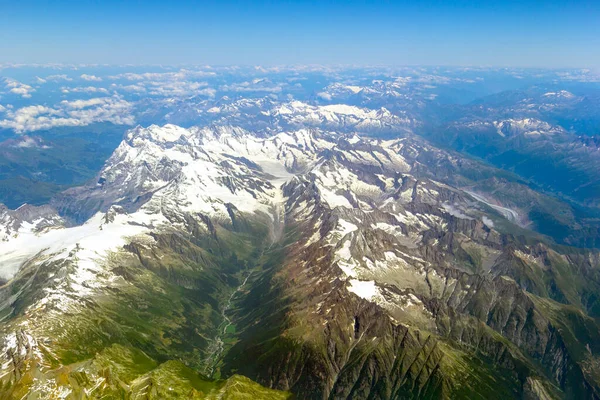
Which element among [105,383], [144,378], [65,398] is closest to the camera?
[65,398]

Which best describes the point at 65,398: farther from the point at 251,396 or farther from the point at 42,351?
the point at 251,396

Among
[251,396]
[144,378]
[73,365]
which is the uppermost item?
[73,365]

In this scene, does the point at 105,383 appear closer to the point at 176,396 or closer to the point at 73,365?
the point at 73,365

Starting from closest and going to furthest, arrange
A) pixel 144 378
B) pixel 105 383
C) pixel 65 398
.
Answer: pixel 65 398, pixel 105 383, pixel 144 378

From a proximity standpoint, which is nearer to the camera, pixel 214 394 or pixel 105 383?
pixel 105 383

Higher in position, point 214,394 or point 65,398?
point 65,398

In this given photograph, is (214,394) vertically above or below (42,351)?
below

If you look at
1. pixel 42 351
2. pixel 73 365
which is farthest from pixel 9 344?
pixel 73 365

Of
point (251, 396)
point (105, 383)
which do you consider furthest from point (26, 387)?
point (251, 396)

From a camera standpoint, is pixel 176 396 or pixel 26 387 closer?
pixel 26 387
